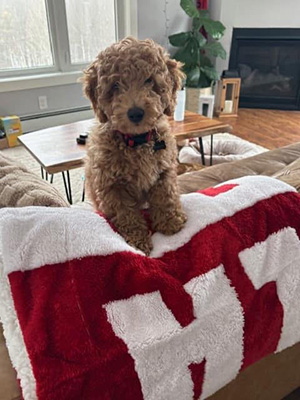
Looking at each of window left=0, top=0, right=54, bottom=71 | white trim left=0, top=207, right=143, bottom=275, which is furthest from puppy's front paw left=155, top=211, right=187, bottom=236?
window left=0, top=0, right=54, bottom=71

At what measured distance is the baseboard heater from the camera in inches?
154

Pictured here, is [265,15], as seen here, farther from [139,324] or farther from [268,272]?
[139,324]

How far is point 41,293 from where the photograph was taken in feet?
2.24

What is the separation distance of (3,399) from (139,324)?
272 mm

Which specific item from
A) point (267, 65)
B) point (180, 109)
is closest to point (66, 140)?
point (180, 109)

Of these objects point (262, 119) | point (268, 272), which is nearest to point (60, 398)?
point (268, 272)

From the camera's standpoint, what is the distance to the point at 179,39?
4156 mm

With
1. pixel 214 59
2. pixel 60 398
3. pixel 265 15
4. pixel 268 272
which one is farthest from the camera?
pixel 214 59

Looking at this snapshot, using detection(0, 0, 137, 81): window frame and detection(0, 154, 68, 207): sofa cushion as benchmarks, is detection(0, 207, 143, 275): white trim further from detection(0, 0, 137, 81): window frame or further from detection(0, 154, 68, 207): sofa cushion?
detection(0, 0, 137, 81): window frame

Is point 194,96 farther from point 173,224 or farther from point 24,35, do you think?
point 173,224

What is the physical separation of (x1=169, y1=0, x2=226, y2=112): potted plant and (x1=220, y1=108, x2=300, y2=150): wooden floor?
571 millimetres

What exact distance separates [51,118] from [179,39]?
5.99 ft

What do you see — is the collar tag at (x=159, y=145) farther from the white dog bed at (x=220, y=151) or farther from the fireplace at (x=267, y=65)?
the fireplace at (x=267, y=65)

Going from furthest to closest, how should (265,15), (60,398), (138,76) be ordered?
(265,15), (138,76), (60,398)
